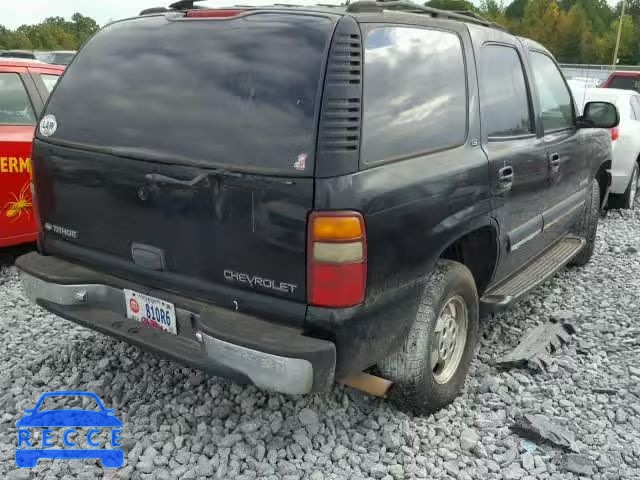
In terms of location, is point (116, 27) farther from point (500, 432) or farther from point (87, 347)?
point (500, 432)

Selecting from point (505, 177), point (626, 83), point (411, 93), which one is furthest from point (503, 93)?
point (626, 83)

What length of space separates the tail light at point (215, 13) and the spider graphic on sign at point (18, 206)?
2846mm

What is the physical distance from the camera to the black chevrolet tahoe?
244 centimetres

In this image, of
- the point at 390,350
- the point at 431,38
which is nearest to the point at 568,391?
the point at 390,350

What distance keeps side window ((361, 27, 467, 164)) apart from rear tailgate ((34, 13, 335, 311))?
0.85 feet

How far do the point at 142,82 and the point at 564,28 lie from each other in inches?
2200

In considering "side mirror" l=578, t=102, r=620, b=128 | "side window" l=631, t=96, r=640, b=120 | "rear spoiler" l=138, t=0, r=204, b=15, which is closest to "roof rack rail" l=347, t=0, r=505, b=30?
"rear spoiler" l=138, t=0, r=204, b=15

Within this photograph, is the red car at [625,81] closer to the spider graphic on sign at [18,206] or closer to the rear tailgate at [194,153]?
the spider graphic on sign at [18,206]

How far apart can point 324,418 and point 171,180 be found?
1455mm

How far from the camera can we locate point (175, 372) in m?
3.61

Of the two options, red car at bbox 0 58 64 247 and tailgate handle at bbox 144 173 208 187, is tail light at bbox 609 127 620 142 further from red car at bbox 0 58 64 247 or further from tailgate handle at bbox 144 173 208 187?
tailgate handle at bbox 144 173 208 187

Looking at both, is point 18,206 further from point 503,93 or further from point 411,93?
point 503,93

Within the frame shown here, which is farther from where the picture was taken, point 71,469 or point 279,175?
point 71,469

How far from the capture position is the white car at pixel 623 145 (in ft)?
25.7
